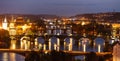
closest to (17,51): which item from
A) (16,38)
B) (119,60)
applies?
(16,38)

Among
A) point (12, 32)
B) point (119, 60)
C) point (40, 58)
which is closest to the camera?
point (119, 60)

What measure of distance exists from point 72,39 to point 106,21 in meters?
7.49

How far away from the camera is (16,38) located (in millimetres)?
26422

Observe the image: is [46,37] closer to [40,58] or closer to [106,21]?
[106,21]

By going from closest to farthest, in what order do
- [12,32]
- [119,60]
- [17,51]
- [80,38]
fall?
[119,60]
[17,51]
[80,38]
[12,32]

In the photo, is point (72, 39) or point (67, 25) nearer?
point (72, 39)

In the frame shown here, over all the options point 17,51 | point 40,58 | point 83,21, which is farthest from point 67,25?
point 40,58

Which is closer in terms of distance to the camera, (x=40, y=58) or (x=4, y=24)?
(x=40, y=58)

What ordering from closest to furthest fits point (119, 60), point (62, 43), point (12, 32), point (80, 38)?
1. point (119, 60)
2. point (62, 43)
3. point (80, 38)
4. point (12, 32)

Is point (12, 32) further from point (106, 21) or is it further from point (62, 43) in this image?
point (106, 21)

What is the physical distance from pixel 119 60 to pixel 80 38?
2291 centimetres

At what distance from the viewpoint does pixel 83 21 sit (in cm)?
3847

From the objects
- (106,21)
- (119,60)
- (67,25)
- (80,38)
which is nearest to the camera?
(119,60)

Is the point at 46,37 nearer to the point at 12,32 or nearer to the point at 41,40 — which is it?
the point at 41,40
